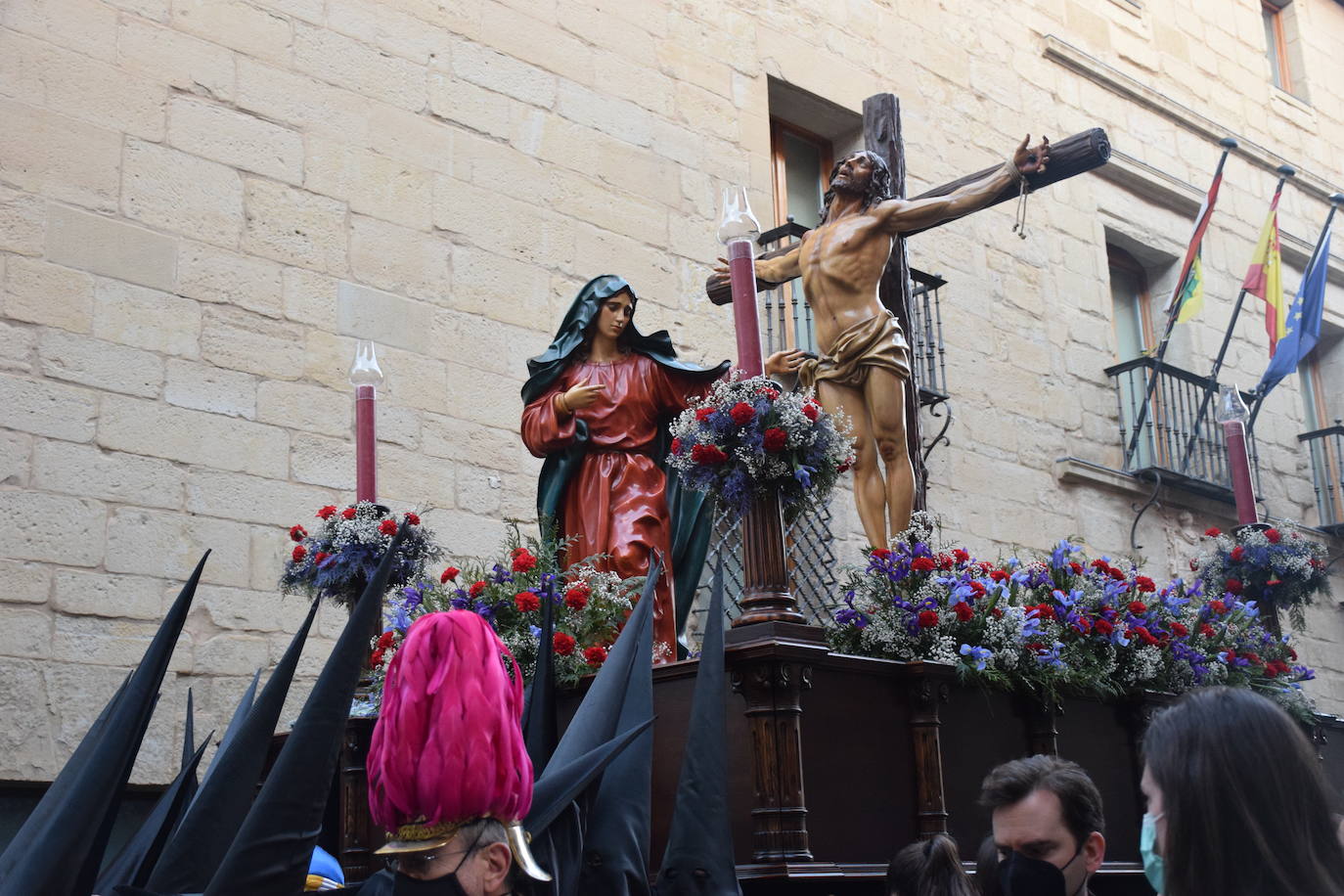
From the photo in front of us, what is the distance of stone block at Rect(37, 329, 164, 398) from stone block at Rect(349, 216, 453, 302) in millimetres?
1308

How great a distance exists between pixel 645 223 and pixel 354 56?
6.74ft

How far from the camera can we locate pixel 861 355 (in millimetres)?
5969

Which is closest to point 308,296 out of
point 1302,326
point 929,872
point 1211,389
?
point 929,872

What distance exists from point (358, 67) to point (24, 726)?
12.7 ft

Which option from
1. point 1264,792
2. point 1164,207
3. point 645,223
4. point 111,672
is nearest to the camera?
point 1264,792

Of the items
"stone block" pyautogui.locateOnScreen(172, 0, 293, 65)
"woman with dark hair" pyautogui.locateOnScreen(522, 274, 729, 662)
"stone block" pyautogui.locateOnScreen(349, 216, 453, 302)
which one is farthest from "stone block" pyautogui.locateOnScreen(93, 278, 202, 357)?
"woman with dark hair" pyautogui.locateOnScreen(522, 274, 729, 662)

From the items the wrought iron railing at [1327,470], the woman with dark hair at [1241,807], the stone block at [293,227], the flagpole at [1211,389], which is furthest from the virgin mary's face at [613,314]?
the wrought iron railing at [1327,470]

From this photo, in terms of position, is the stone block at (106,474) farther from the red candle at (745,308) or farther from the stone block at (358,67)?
the red candle at (745,308)

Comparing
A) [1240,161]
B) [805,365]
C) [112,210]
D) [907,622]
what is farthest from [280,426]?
[1240,161]

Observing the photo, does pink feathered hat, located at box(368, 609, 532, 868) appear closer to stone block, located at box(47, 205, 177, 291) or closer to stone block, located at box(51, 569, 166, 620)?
stone block, located at box(51, 569, 166, 620)

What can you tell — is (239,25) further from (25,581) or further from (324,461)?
(25,581)

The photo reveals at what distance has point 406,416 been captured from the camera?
7680 millimetres

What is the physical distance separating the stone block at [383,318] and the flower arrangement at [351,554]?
2514mm

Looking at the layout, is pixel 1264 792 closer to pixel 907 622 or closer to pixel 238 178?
pixel 907 622
